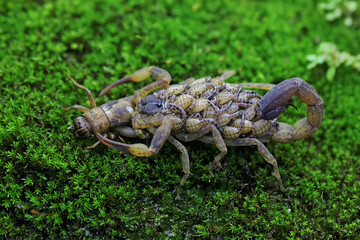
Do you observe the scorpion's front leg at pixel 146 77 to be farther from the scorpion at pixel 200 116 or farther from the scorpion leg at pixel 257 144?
the scorpion leg at pixel 257 144

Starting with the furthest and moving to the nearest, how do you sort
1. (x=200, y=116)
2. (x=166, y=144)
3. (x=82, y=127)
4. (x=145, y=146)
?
(x=166, y=144), (x=200, y=116), (x=82, y=127), (x=145, y=146)

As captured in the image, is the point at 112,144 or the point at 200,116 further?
the point at 200,116

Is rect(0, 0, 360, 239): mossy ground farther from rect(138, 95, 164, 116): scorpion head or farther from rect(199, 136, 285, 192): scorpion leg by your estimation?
rect(138, 95, 164, 116): scorpion head

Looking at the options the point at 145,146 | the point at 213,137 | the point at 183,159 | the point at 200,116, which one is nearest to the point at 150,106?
the point at 145,146

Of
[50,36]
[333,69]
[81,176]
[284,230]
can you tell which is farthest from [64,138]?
[333,69]

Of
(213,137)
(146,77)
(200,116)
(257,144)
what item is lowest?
(257,144)

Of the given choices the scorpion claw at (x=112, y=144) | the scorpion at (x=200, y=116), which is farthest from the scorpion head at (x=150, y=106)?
the scorpion claw at (x=112, y=144)

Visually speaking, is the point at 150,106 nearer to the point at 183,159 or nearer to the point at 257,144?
the point at 183,159
